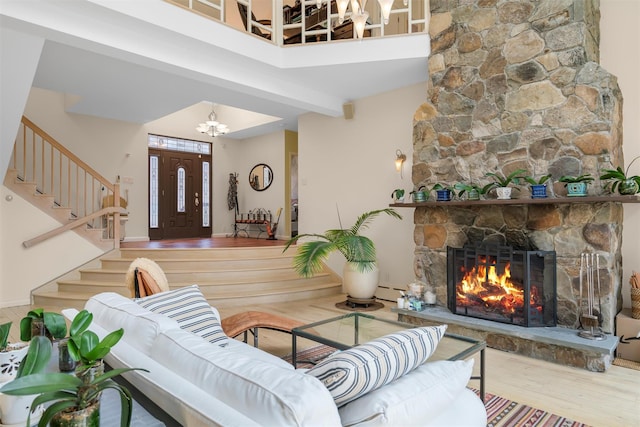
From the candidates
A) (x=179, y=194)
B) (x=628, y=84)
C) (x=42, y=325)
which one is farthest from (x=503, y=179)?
(x=179, y=194)

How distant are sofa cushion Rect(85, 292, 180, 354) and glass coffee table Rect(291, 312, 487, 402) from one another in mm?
1078

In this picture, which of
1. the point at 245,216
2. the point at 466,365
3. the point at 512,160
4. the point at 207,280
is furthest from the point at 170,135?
the point at 466,365

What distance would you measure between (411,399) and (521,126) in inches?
138

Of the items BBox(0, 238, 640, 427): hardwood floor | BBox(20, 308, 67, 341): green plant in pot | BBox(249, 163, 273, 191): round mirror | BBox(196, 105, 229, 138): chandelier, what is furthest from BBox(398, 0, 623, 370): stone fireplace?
BBox(249, 163, 273, 191): round mirror

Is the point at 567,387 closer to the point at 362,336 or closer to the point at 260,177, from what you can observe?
the point at 362,336

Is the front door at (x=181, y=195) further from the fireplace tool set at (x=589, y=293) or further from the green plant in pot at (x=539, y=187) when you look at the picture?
the fireplace tool set at (x=589, y=293)

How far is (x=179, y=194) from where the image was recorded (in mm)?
9055

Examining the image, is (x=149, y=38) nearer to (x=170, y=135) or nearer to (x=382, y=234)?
(x=382, y=234)

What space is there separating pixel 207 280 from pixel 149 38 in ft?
10.9

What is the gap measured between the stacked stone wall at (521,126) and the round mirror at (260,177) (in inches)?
201

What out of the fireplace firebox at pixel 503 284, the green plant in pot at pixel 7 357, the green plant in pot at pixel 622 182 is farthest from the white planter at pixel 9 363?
the green plant in pot at pixel 622 182

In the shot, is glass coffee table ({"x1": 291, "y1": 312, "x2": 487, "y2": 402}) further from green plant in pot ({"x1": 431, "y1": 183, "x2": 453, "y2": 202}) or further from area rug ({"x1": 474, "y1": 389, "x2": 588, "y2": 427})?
green plant in pot ({"x1": 431, "y1": 183, "x2": 453, "y2": 202})

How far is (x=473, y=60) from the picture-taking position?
4180 mm

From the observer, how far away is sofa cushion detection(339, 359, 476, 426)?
42.3 inches
